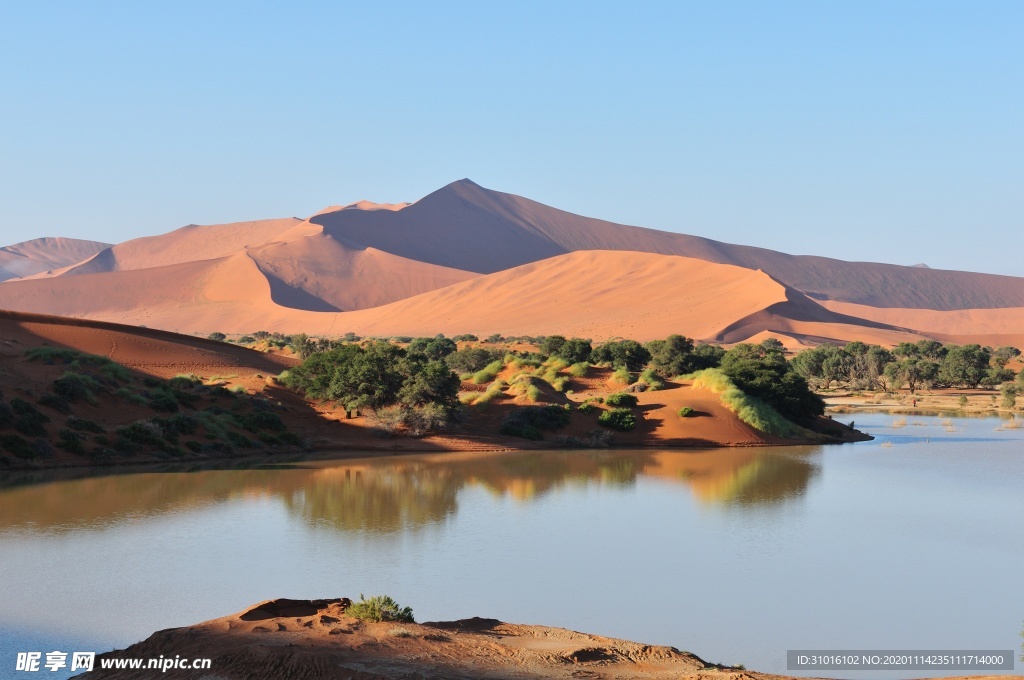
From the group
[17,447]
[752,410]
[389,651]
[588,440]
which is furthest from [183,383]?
[389,651]

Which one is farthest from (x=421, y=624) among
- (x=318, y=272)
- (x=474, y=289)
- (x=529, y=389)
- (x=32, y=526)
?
(x=318, y=272)

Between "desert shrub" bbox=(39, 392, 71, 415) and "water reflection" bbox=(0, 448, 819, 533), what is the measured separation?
5.22 meters

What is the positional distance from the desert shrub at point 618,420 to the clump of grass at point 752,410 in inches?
140

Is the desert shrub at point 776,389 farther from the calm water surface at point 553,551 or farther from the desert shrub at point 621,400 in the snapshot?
the calm water surface at point 553,551

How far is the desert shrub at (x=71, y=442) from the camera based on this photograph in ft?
85.5

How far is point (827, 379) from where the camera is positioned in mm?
63750

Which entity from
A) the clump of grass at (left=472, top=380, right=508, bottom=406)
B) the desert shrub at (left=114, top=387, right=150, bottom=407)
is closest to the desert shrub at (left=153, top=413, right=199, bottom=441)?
the desert shrub at (left=114, top=387, right=150, bottom=407)

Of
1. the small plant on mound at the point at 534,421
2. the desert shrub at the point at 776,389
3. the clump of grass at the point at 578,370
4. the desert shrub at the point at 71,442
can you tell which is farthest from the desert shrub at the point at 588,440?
the desert shrub at the point at 71,442

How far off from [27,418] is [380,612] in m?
19.0

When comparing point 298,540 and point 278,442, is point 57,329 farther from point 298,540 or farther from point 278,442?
point 298,540

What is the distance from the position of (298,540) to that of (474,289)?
11138 centimetres

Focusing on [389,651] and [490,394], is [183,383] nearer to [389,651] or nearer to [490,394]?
[490,394]

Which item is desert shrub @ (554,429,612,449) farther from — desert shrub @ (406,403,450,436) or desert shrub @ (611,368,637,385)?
desert shrub @ (611,368,637,385)

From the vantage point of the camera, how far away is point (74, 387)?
2989 centimetres
